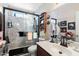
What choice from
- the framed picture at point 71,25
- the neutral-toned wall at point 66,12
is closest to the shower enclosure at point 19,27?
the neutral-toned wall at point 66,12

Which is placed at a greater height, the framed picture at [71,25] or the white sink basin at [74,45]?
the framed picture at [71,25]

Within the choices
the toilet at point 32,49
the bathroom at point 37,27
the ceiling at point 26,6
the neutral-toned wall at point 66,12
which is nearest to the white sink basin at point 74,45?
the bathroom at point 37,27

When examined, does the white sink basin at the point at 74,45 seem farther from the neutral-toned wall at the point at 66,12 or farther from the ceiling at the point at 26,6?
the ceiling at the point at 26,6

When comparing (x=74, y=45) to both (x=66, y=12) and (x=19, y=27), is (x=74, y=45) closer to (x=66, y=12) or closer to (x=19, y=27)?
(x=66, y=12)

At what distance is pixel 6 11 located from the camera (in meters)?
1.37

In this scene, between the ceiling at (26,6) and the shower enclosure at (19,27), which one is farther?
the shower enclosure at (19,27)

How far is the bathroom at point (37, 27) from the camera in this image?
1299 mm

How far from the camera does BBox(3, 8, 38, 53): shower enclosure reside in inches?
55.9

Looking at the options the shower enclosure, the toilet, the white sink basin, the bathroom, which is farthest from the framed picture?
the toilet

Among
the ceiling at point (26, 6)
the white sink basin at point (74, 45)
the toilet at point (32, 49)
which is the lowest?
the toilet at point (32, 49)

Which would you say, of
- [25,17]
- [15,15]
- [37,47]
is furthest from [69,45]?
[15,15]

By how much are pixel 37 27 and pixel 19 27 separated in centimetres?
36

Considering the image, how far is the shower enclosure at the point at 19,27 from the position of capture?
1.42 meters

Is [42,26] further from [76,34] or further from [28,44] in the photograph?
[76,34]
